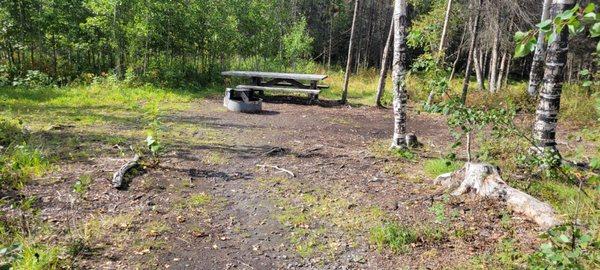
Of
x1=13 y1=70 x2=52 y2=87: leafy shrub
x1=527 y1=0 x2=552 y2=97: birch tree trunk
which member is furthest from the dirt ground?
x1=527 y1=0 x2=552 y2=97: birch tree trunk

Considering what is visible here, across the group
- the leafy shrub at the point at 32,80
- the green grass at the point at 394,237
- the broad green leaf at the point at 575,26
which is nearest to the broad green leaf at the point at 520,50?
the broad green leaf at the point at 575,26

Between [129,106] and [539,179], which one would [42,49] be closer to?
[129,106]

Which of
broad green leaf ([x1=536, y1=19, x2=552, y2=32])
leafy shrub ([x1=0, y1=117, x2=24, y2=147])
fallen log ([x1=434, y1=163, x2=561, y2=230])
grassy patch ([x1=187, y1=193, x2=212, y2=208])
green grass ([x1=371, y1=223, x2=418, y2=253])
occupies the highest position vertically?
broad green leaf ([x1=536, y1=19, x2=552, y2=32])

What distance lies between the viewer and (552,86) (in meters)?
5.38

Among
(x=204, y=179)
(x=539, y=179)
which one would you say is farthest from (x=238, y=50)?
(x=539, y=179)

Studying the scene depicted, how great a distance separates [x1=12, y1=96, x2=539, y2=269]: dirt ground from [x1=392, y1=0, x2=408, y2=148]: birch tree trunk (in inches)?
16.8

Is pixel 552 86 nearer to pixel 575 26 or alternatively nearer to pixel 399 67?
pixel 399 67

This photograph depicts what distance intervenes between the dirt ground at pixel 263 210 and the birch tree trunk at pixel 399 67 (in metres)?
0.43

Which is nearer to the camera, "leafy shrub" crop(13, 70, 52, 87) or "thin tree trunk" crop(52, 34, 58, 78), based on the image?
"leafy shrub" crop(13, 70, 52, 87)

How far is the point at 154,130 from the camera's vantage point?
27.3 feet

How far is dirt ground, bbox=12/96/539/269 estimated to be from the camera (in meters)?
3.85

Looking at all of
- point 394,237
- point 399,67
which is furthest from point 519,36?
point 399,67

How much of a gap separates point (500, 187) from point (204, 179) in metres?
3.82

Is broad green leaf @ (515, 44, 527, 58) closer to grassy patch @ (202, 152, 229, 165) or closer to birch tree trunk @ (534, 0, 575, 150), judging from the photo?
birch tree trunk @ (534, 0, 575, 150)
